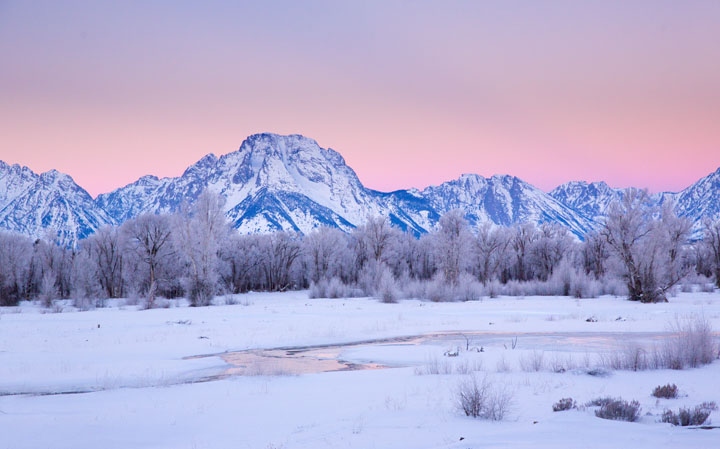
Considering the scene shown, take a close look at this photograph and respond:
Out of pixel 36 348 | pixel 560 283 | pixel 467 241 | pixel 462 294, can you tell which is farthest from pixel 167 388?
pixel 467 241

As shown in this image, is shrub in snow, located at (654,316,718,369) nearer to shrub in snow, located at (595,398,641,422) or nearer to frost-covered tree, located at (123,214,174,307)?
shrub in snow, located at (595,398,641,422)

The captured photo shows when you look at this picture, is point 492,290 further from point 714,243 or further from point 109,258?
point 109,258

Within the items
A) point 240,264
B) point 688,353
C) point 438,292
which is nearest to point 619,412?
point 688,353

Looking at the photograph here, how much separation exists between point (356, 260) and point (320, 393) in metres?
63.4

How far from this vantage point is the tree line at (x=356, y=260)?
1478 inches

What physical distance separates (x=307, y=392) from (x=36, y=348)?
12758 mm

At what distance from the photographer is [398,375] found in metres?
12.4

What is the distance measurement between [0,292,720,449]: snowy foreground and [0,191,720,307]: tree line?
1757cm

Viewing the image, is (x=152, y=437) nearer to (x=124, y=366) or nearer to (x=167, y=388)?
(x=167, y=388)

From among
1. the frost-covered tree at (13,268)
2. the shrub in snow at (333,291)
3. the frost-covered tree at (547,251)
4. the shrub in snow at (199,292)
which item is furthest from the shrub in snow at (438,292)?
the frost-covered tree at (13,268)

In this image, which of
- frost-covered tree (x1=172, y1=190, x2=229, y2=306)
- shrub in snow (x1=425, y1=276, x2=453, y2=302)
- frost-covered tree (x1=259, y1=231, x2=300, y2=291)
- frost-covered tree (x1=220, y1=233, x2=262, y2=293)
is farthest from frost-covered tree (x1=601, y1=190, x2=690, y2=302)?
frost-covered tree (x1=220, y1=233, x2=262, y2=293)

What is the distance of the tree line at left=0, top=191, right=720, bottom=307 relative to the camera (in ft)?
123

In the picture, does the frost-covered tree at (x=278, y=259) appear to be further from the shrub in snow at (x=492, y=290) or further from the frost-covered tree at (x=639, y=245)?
the frost-covered tree at (x=639, y=245)

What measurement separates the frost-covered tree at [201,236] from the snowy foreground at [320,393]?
23.4 m
